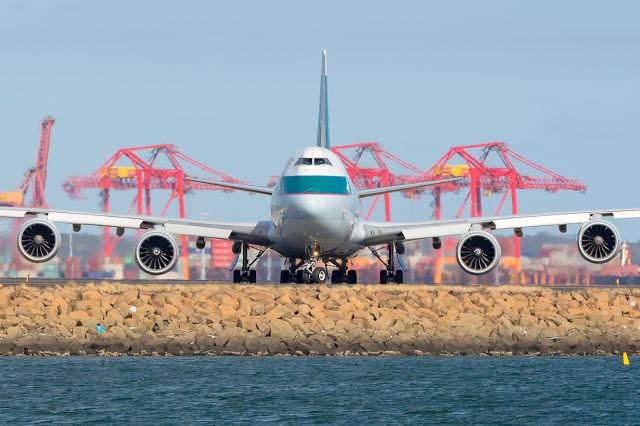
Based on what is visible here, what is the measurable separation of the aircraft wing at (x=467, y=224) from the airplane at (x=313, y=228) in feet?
0.15

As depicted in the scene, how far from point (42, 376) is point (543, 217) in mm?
27773

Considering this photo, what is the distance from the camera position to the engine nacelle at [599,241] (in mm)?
61781

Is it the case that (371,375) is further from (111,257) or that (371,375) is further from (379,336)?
(111,257)

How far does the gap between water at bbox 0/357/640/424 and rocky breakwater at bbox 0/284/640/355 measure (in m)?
1.56

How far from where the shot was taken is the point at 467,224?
63.8 m

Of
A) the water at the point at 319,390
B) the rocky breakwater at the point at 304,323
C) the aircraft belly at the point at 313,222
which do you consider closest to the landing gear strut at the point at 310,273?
the aircraft belly at the point at 313,222

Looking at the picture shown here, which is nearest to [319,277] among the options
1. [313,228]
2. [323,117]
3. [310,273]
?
[310,273]

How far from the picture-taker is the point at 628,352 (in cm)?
5122

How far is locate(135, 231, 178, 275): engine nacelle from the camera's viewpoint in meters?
61.0

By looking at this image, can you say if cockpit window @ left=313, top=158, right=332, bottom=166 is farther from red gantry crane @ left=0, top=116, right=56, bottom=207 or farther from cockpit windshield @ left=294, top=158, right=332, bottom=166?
red gantry crane @ left=0, top=116, right=56, bottom=207

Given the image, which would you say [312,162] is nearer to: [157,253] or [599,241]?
[157,253]

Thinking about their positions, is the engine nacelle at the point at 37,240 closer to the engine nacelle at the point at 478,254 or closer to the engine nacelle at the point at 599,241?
the engine nacelle at the point at 478,254

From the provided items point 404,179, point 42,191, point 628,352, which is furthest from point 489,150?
point 628,352

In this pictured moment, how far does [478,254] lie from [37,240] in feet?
63.4
